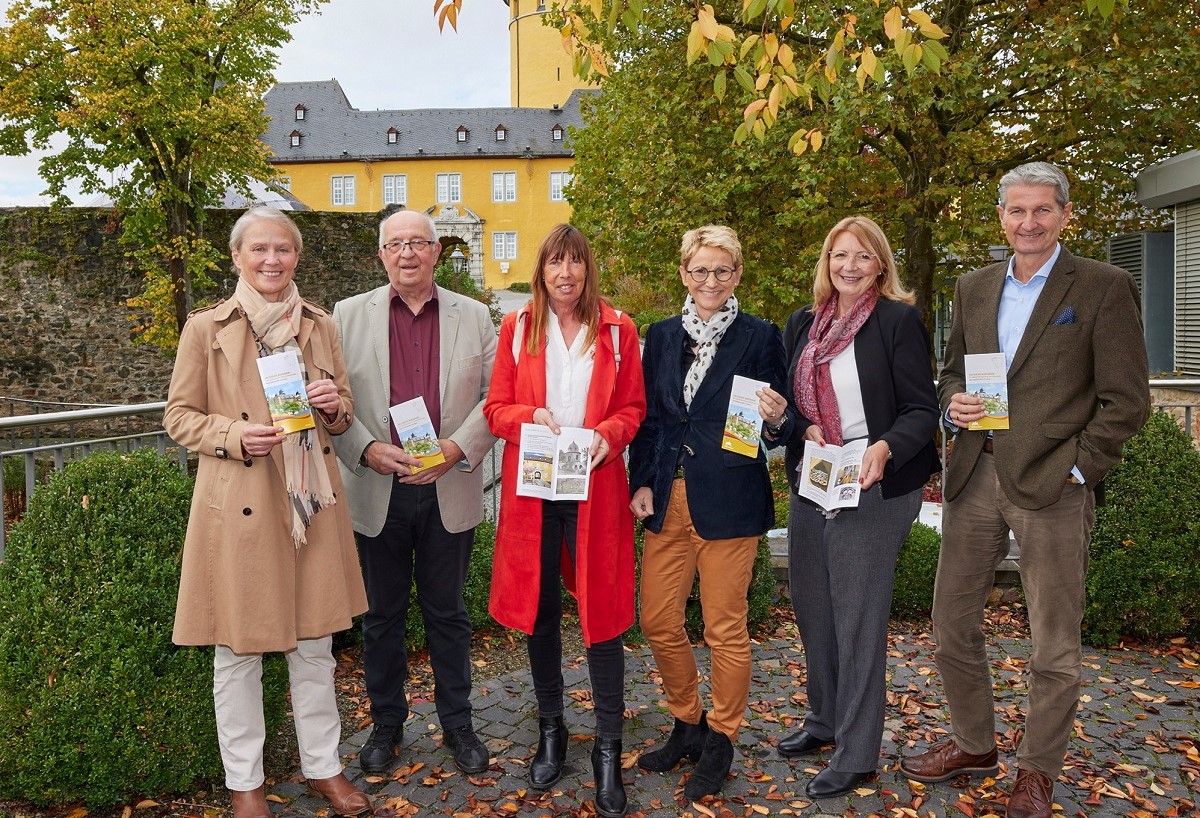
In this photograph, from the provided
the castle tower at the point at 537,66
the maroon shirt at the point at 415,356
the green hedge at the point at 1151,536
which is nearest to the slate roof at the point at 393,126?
the castle tower at the point at 537,66

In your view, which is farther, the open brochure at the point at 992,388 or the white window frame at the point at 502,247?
the white window frame at the point at 502,247

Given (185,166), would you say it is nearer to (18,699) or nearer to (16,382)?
(16,382)

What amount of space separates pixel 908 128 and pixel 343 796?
32.0 ft

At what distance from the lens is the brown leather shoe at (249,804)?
10.9 feet

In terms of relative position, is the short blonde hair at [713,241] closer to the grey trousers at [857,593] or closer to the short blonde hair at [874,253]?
the short blonde hair at [874,253]

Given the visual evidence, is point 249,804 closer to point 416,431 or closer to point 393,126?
point 416,431

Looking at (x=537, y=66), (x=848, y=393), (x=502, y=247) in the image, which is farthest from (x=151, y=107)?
(x=537, y=66)

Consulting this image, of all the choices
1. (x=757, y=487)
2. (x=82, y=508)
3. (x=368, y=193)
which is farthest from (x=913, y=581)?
(x=368, y=193)

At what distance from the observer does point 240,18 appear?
63.3 ft

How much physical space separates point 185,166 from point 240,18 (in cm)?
351

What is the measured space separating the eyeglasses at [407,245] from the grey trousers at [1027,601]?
2417 mm

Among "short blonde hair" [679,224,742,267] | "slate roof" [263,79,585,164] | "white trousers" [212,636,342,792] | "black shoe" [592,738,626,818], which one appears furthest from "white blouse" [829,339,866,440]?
"slate roof" [263,79,585,164]

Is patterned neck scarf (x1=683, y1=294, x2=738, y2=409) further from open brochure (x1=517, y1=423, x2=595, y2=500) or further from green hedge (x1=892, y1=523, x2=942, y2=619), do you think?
green hedge (x1=892, y1=523, x2=942, y2=619)

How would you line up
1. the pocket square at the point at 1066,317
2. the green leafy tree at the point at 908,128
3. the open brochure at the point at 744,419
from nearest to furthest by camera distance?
the pocket square at the point at 1066,317 < the open brochure at the point at 744,419 < the green leafy tree at the point at 908,128
